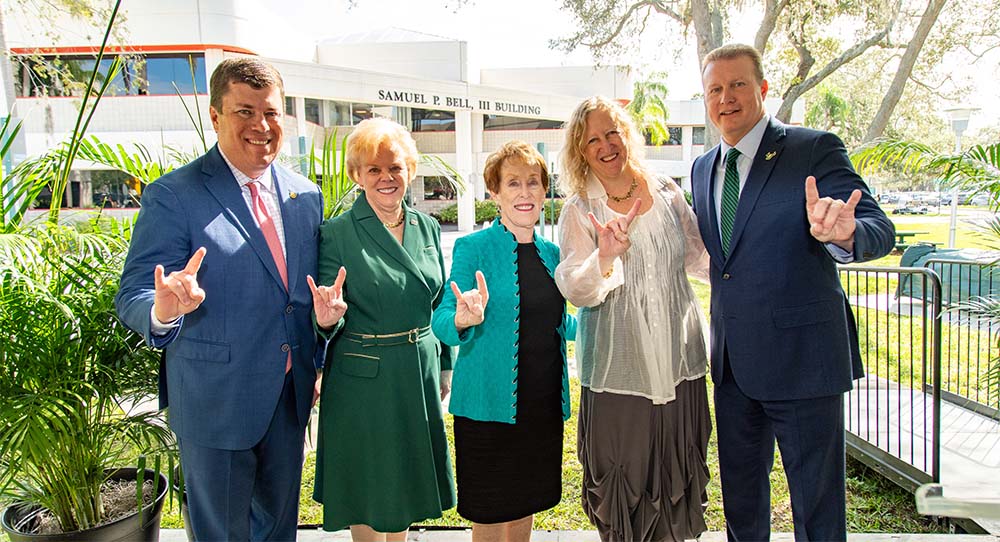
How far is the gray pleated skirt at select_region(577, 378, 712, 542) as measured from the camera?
2.54 m

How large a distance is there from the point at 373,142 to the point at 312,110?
1059 inches

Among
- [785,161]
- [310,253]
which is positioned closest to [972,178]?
[785,161]

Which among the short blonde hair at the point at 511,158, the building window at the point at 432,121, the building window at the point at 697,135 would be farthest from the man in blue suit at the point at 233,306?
the building window at the point at 697,135

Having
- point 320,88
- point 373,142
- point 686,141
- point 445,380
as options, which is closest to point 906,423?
point 445,380

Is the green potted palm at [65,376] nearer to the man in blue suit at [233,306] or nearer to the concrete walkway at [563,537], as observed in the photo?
the man in blue suit at [233,306]

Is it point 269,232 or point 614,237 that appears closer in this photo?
point 614,237

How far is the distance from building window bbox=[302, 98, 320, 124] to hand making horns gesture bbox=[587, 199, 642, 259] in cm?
2697

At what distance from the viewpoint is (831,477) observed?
2490 millimetres

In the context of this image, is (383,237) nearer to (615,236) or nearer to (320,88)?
(615,236)

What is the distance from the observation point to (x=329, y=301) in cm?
232

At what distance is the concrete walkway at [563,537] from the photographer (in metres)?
3.25

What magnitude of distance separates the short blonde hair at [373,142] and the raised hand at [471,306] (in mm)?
637

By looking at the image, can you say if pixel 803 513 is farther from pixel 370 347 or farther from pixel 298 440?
pixel 298 440

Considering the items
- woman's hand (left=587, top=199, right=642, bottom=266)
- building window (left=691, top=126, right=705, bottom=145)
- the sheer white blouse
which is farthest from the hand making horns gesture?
building window (left=691, top=126, right=705, bottom=145)
